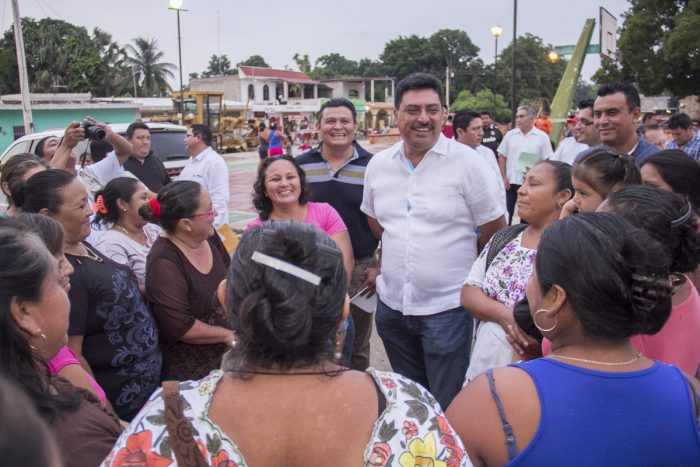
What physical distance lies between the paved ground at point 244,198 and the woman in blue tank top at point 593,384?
347 cm

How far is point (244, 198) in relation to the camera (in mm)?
15742

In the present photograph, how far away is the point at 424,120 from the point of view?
3406mm

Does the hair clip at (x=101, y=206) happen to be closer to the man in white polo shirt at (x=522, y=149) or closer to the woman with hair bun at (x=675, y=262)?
the woman with hair bun at (x=675, y=262)

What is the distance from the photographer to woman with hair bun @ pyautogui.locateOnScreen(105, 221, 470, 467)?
1.34 m

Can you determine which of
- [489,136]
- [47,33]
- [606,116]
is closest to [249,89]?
[47,33]

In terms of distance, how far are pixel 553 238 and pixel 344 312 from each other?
630mm

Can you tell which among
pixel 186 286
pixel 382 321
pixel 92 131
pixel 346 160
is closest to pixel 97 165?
pixel 92 131

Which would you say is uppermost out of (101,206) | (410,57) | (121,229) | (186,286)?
(410,57)

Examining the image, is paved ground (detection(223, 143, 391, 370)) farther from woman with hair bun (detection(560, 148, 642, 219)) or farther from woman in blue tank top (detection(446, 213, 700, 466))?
woman in blue tank top (detection(446, 213, 700, 466))

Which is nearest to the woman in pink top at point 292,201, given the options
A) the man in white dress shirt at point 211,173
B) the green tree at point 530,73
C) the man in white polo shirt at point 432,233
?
the man in white polo shirt at point 432,233

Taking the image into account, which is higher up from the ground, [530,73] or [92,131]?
[530,73]

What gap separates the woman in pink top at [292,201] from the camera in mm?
3750

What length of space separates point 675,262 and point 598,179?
814mm

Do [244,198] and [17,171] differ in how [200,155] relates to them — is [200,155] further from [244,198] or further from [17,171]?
[244,198]
